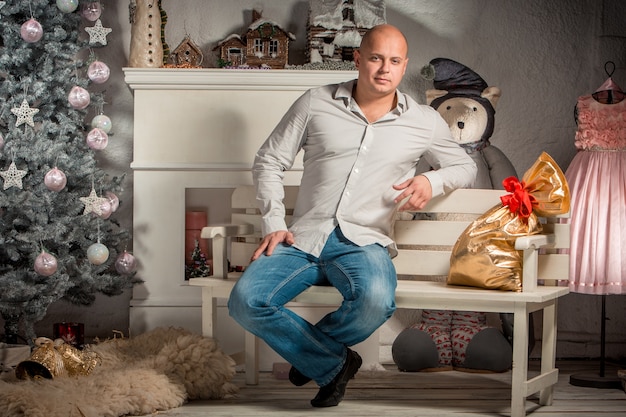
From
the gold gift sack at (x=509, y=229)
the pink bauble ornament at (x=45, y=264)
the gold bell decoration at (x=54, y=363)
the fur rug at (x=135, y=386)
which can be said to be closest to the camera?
the fur rug at (x=135, y=386)

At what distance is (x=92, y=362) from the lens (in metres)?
3.30

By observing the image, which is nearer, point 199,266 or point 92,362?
point 92,362

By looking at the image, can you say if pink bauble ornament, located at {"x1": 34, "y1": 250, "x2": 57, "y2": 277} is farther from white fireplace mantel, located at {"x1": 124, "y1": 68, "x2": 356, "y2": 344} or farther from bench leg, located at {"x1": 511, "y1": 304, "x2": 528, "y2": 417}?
bench leg, located at {"x1": 511, "y1": 304, "x2": 528, "y2": 417}

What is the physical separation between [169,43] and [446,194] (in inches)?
66.6

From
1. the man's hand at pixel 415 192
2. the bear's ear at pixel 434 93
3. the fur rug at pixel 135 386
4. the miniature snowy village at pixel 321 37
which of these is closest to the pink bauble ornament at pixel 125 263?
the fur rug at pixel 135 386

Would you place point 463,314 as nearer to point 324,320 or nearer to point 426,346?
point 426,346

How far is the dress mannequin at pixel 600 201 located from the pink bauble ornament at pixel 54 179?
216 centimetres

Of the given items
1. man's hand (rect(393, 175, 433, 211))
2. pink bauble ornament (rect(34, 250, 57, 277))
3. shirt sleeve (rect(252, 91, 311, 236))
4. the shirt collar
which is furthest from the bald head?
pink bauble ornament (rect(34, 250, 57, 277))

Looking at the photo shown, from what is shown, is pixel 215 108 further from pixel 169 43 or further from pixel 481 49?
pixel 481 49

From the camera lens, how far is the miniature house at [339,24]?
3.99 metres

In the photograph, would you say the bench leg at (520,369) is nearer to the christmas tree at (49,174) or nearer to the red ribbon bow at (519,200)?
the red ribbon bow at (519,200)

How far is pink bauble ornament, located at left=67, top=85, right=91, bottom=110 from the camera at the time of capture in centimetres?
363

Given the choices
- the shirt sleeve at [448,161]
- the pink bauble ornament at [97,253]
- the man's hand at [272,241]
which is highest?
the shirt sleeve at [448,161]

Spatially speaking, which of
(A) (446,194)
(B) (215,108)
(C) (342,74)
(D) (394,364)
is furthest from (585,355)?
(B) (215,108)
